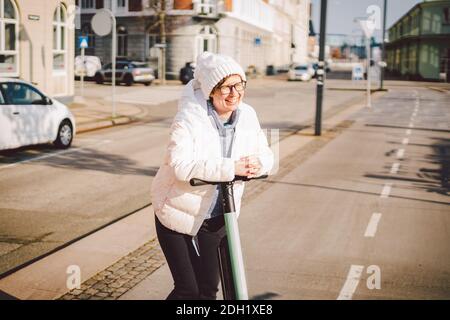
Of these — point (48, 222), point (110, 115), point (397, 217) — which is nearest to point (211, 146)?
point (48, 222)

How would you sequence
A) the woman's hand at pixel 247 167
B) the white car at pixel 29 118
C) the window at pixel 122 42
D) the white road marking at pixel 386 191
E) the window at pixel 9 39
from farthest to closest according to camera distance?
the window at pixel 122 42 < the window at pixel 9 39 < the white car at pixel 29 118 < the white road marking at pixel 386 191 < the woman's hand at pixel 247 167

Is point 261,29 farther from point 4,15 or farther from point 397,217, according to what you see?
point 397,217

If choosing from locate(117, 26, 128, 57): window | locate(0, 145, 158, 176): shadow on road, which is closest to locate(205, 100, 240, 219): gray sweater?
locate(0, 145, 158, 176): shadow on road

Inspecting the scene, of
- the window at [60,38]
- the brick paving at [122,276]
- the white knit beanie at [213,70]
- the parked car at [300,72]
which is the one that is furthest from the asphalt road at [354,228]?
the parked car at [300,72]

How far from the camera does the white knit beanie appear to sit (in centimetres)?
328

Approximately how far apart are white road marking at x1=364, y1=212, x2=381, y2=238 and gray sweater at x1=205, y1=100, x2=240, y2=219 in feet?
13.5

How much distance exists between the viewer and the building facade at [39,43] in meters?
20.1

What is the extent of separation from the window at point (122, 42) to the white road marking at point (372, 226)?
45792mm

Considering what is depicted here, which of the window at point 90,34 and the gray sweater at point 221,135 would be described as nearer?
the gray sweater at point 221,135

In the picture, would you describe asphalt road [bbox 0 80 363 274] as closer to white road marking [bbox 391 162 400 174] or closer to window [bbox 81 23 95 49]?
white road marking [bbox 391 162 400 174]

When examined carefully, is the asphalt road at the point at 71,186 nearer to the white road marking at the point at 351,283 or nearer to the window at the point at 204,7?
the white road marking at the point at 351,283

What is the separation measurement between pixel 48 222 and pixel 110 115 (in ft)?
45.6

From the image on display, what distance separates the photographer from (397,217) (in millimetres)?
8109

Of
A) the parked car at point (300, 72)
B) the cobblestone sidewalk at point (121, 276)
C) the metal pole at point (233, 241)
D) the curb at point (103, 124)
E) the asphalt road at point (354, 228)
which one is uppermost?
the parked car at point (300, 72)
